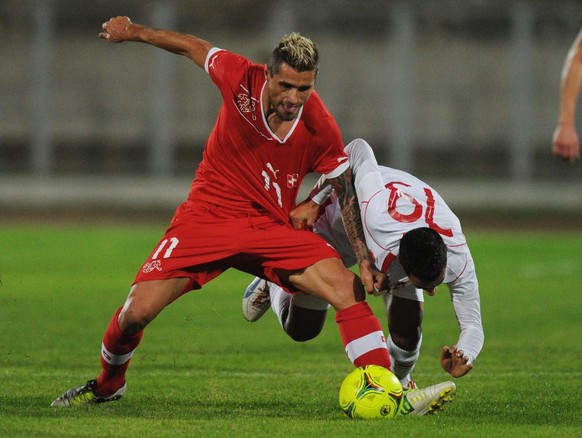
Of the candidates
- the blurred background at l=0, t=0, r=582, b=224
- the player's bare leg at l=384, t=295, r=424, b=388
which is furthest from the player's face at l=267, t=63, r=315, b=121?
the blurred background at l=0, t=0, r=582, b=224

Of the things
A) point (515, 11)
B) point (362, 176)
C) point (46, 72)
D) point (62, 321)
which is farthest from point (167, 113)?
point (362, 176)

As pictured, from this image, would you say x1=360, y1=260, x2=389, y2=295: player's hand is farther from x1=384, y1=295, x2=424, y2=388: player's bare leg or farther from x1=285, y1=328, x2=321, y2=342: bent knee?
x1=285, y1=328, x2=321, y2=342: bent knee

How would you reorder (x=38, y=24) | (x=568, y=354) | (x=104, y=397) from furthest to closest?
(x=38, y=24)
(x=568, y=354)
(x=104, y=397)

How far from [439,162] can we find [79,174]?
24.7 feet

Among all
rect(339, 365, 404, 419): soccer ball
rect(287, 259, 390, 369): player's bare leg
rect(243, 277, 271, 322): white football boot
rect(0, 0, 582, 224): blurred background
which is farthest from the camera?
rect(0, 0, 582, 224): blurred background

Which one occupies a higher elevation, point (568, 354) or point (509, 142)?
point (568, 354)

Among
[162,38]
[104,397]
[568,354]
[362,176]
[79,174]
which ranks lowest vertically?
[79,174]

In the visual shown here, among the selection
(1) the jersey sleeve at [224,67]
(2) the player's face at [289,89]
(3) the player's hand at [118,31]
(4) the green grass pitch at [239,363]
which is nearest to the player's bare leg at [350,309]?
(4) the green grass pitch at [239,363]

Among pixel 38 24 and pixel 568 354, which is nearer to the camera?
pixel 568 354

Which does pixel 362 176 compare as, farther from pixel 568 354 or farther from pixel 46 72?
pixel 46 72

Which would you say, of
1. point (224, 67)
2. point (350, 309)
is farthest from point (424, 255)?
point (224, 67)

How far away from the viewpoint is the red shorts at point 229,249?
6.95 m

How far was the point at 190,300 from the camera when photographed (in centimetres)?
1334

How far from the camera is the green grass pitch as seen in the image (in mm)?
6336
